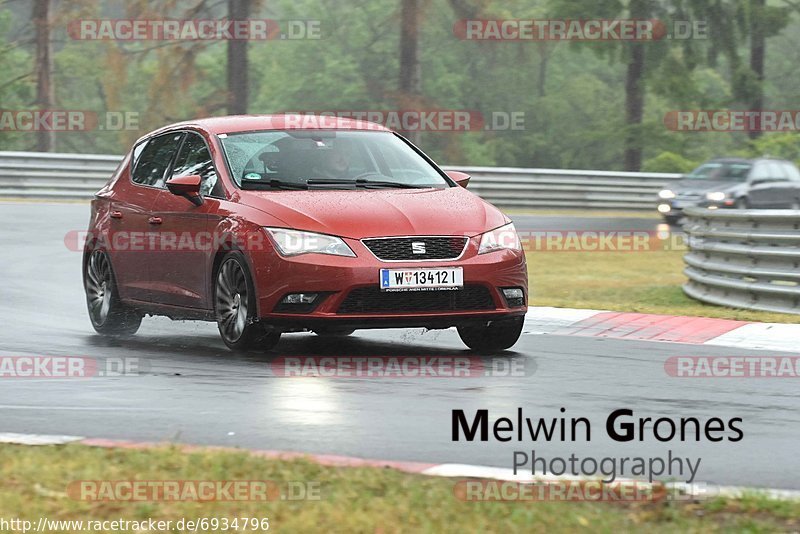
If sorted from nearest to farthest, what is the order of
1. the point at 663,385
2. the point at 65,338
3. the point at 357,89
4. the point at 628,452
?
the point at 628,452, the point at 663,385, the point at 65,338, the point at 357,89

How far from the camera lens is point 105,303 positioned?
12492mm

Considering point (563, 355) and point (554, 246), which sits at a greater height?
point (563, 355)

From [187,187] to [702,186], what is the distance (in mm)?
19745

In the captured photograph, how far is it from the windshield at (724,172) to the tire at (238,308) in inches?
800

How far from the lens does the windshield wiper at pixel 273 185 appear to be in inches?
420

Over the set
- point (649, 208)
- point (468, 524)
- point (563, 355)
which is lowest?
point (649, 208)

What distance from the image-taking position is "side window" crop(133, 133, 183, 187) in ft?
39.3

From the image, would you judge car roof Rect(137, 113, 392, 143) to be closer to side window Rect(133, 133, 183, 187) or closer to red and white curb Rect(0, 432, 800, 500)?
side window Rect(133, 133, 183, 187)

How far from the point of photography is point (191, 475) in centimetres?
610

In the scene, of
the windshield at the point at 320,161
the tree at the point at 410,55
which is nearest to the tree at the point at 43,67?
the tree at the point at 410,55

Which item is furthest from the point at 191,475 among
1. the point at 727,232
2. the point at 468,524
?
→ the point at 727,232

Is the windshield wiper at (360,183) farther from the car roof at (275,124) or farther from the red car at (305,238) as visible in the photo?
the car roof at (275,124)

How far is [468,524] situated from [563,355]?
5.74 m

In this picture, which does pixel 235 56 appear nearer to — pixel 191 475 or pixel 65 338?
pixel 65 338
